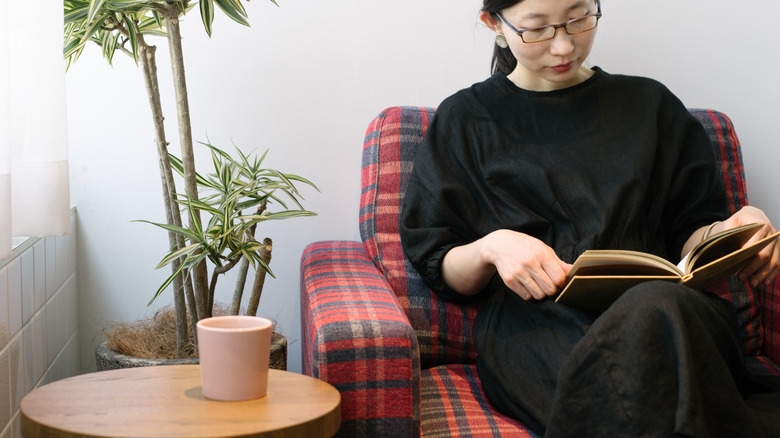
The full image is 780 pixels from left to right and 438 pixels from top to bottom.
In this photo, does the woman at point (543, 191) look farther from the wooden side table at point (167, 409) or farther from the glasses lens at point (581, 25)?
the wooden side table at point (167, 409)

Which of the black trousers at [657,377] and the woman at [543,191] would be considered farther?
the woman at [543,191]

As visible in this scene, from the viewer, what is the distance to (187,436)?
792 mm

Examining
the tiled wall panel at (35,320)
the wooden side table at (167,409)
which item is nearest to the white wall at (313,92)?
the tiled wall panel at (35,320)

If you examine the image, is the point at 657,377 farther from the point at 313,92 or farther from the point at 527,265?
the point at 313,92

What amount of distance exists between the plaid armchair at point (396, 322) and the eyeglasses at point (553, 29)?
33 centimetres

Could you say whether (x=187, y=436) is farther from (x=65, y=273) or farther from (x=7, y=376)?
(x=65, y=273)

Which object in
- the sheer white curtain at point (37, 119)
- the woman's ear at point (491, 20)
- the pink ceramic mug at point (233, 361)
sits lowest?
the pink ceramic mug at point (233, 361)

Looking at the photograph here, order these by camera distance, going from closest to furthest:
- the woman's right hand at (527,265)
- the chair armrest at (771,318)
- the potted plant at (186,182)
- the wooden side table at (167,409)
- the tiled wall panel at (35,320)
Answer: the wooden side table at (167,409)
the woman's right hand at (527,265)
the tiled wall panel at (35,320)
the potted plant at (186,182)
the chair armrest at (771,318)

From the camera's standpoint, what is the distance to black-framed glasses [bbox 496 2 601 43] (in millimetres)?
1318

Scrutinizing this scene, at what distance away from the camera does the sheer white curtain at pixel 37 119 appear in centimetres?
111

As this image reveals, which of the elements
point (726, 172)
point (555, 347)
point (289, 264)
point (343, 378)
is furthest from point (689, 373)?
point (289, 264)

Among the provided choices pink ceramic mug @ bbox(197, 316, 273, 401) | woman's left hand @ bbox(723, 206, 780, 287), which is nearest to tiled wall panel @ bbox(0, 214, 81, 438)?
pink ceramic mug @ bbox(197, 316, 273, 401)

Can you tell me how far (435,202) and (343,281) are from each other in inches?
9.0

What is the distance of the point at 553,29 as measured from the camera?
4.34 feet
